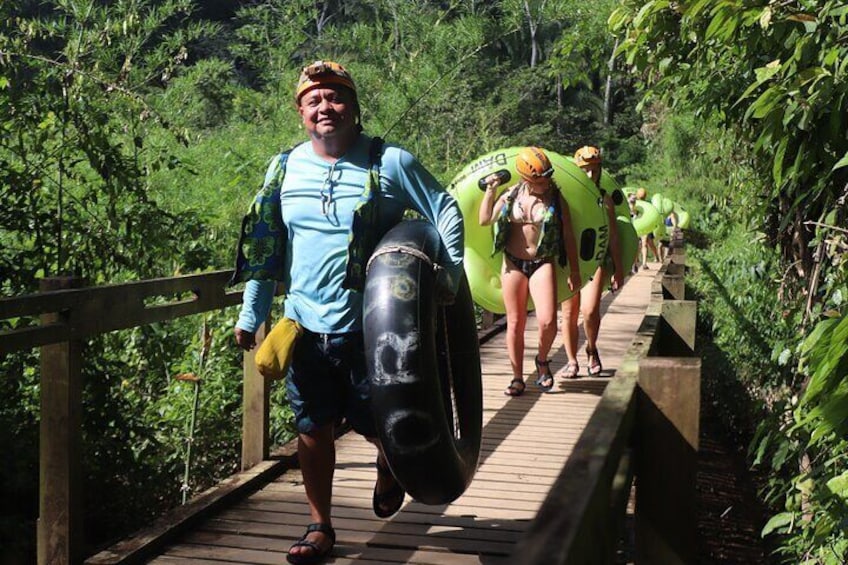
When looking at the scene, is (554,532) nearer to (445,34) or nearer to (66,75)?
(66,75)

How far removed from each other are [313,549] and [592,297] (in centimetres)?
456

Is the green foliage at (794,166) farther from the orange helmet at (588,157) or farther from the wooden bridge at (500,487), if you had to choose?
the orange helmet at (588,157)

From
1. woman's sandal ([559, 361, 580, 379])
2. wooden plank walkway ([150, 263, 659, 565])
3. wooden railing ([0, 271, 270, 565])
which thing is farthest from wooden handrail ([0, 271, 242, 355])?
woman's sandal ([559, 361, 580, 379])

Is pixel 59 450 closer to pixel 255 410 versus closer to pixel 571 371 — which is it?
pixel 255 410

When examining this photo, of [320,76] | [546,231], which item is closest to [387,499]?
[320,76]

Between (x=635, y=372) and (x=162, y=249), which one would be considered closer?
(x=635, y=372)

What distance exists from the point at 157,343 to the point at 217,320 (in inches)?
72.2

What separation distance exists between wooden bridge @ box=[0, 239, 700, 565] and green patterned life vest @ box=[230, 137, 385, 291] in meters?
0.52

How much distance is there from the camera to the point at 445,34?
63.5ft

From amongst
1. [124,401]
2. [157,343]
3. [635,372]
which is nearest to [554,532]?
[635,372]

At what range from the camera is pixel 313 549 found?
12.8 ft

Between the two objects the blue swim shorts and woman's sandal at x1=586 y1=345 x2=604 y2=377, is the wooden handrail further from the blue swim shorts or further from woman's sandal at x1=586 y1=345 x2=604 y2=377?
woman's sandal at x1=586 y1=345 x2=604 y2=377

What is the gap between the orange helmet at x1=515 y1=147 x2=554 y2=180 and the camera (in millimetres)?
6766

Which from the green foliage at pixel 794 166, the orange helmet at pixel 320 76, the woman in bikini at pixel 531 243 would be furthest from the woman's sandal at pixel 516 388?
the orange helmet at pixel 320 76
